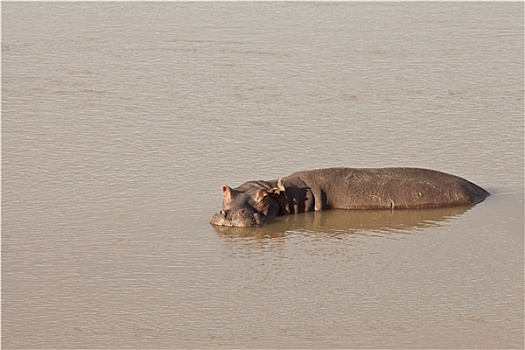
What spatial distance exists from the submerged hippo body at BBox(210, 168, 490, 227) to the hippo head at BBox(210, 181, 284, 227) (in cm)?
2

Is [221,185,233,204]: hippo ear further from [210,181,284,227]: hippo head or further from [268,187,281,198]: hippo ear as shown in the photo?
[268,187,281,198]: hippo ear

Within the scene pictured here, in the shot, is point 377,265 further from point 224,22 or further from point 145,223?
point 224,22

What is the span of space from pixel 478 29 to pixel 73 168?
8.73 meters

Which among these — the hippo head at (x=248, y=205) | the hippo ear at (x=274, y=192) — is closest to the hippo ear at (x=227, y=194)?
the hippo head at (x=248, y=205)

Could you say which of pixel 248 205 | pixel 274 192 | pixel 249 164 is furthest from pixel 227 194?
pixel 249 164

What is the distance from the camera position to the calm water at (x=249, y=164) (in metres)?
8.34

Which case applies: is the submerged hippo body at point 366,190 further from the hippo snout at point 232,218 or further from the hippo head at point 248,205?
the hippo snout at point 232,218

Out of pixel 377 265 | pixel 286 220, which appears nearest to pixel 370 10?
pixel 286 220

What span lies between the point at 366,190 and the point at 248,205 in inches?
50.6

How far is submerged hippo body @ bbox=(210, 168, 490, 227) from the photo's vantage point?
437 inches

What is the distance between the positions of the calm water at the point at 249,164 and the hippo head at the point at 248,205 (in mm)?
149

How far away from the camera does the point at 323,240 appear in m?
10.3

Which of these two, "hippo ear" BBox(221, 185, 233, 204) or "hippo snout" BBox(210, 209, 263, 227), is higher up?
"hippo ear" BBox(221, 185, 233, 204)

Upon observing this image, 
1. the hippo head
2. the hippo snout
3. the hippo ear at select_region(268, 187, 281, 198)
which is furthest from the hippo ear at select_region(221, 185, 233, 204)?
the hippo ear at select_region(268, 187, 281, 198)
